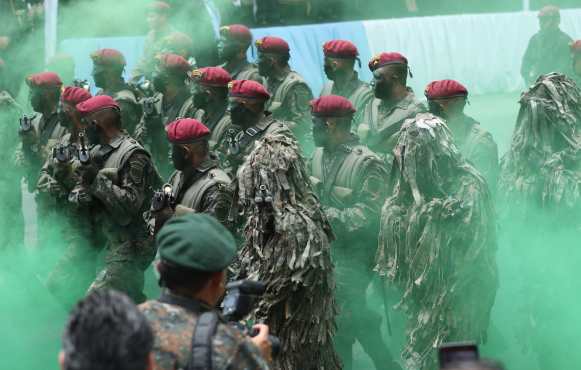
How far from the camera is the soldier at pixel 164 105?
10211 millimetres

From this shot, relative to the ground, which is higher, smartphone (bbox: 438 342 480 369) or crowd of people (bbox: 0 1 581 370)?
smartphone (bbox: 438 342 480 369)

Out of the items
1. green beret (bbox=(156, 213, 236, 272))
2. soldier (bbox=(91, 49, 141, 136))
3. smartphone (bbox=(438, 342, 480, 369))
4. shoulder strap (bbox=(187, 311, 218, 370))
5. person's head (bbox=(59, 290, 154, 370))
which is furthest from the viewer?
soldier (bbox=(91, 49, 141, 136))

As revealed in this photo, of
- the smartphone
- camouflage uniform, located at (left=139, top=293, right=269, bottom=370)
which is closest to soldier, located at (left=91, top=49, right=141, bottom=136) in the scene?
camouflage uniform, located at (left=139, top=293, right=269, bottom=370)

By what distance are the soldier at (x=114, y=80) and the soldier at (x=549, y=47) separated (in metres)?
4.96

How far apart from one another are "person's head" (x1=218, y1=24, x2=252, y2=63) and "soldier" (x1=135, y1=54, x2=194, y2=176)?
2.26ft

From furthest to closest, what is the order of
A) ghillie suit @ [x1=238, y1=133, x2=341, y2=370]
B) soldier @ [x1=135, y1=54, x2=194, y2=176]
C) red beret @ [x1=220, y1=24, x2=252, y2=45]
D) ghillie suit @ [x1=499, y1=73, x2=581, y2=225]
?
red beret @ [x1=220, y1=24, x2=252, y2=45]
soldier @ [x1=135, y1=54, x2=194, y2=176]
ghillie suit @ [x1=499, y1=73, x2=581, y2=225]
ghillie suit @ [x1=238, y1=133, x2=341, y2=370]

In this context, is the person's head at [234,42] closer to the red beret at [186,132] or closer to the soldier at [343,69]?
the soldier at [343,69]

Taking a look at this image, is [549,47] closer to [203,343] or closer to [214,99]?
[214,99]

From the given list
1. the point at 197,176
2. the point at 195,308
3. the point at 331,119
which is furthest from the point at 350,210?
the point at 195,308

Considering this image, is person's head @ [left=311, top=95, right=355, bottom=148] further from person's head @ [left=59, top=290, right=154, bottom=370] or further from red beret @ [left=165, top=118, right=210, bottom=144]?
person's head @ [left=59, top=290, right=154, bottom=370]

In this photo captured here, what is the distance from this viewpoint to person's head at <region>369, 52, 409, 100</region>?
28.9 feet

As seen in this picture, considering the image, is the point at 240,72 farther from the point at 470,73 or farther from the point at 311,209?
the point at 311,209

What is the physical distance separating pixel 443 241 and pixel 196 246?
325cm

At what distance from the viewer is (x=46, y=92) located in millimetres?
10391
